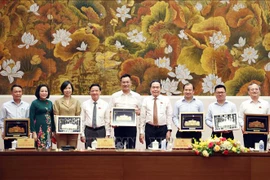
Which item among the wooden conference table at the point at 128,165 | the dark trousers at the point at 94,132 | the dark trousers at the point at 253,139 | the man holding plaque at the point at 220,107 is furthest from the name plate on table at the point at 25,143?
the dark trousers at the point at 253,139

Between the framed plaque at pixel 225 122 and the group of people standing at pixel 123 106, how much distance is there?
1.05 ft

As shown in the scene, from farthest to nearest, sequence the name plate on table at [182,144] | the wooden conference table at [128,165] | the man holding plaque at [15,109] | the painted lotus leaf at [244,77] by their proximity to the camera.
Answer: the painted lotus leaf at [244,77] < the man holding plaque at [15,109] < the name plate on table at [182,144] < the wooden conference table at [128,165]

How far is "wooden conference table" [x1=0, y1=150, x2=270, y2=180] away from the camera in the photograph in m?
6.19

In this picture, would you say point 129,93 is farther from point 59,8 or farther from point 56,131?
point 59,8

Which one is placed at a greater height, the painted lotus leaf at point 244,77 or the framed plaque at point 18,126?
the painted lotus leaf at point 244,77

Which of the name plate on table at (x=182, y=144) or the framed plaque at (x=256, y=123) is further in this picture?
the framed plaque at (x=256, y=123)

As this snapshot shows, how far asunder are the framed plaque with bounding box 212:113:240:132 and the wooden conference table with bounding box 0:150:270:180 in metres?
1.15

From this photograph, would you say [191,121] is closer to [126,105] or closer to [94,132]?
[126,105]

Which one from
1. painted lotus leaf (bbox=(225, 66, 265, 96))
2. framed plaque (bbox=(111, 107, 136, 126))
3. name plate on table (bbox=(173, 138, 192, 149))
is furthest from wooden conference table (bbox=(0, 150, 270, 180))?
painted lotus leaf (bbox=(225, 66, 265, 96))

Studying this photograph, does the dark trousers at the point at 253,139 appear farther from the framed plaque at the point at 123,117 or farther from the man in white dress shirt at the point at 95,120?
the man in white dress shirt at the point at 95,120

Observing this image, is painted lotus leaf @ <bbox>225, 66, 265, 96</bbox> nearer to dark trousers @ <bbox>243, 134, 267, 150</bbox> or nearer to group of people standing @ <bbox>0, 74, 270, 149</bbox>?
group of people standing @ <bbox>0, 74, 270, 149</bbox>

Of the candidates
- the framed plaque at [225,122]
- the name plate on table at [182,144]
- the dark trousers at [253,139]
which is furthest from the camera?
the dark trousers at [253,139]

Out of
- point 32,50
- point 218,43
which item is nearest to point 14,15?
point 32,50

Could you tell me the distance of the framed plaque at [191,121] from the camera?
24.5 feet
